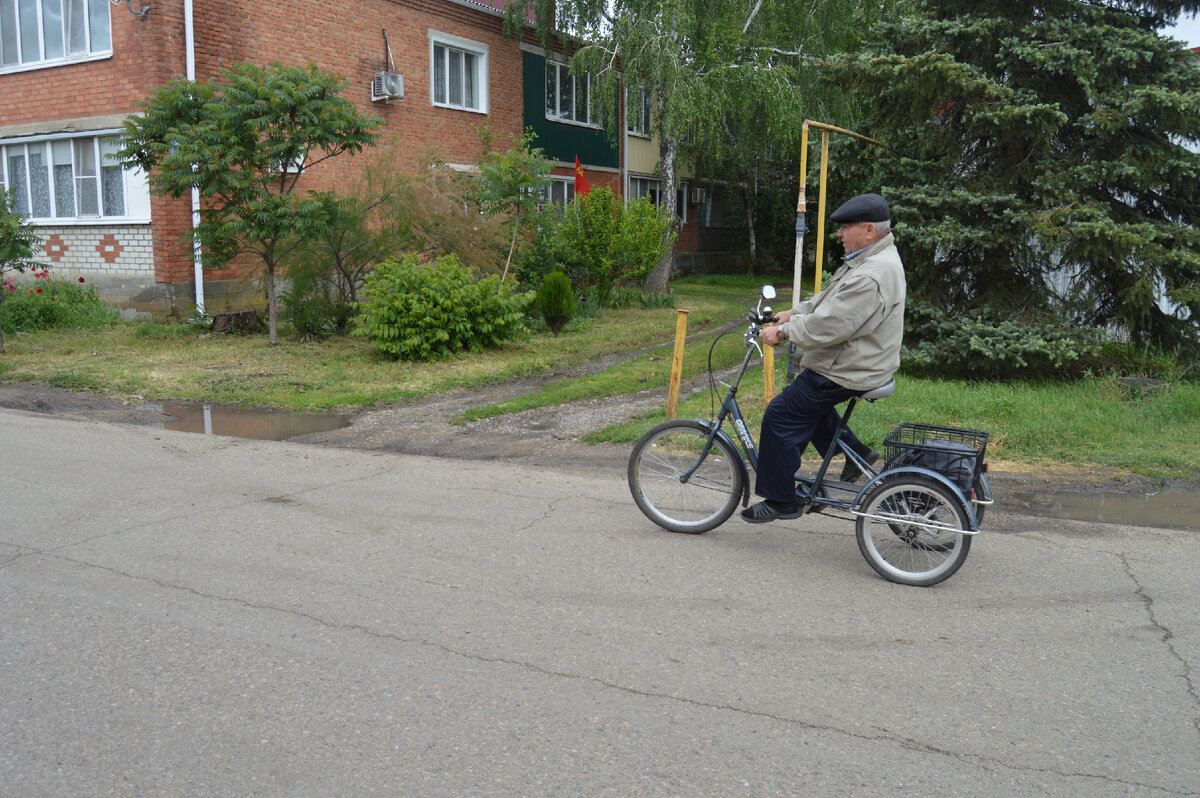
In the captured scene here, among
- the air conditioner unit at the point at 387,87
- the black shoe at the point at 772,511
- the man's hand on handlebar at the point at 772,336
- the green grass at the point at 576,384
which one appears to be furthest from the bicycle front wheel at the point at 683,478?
the air conditioner unit at the point at 387,87

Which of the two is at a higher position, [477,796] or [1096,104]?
[1096,104]

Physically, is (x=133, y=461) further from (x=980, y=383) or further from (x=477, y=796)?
(x=980, y=383)

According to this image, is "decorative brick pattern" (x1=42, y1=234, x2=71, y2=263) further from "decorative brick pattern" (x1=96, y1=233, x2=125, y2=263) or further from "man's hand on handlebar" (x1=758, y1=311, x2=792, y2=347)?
"man's hand on handlebar" (x1=758, y1=311, x2=792, y2=347)

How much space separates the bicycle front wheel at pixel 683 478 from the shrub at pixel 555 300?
10183 millimetres

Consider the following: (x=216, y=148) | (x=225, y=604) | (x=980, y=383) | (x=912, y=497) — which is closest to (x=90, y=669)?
(x=225, y=604)

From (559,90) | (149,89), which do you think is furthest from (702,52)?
(149,89)

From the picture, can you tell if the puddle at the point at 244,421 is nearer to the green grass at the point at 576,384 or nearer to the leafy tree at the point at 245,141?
the green grass at the point at 576,384

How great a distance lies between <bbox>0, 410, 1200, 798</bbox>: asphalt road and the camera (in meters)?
3.31

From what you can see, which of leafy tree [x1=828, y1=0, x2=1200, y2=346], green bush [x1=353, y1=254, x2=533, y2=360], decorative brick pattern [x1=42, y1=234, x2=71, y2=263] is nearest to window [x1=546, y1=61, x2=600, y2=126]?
decorative brick pattern [x1=42, y1=234, x2=71, y2=263]

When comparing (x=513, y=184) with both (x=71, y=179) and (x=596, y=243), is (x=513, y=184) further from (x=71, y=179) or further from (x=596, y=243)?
(x=71, y=179)

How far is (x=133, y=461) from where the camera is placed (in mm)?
7922

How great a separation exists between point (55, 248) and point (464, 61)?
31.3ft

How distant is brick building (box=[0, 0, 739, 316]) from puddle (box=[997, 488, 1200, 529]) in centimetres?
1212

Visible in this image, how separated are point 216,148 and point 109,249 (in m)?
5.79
